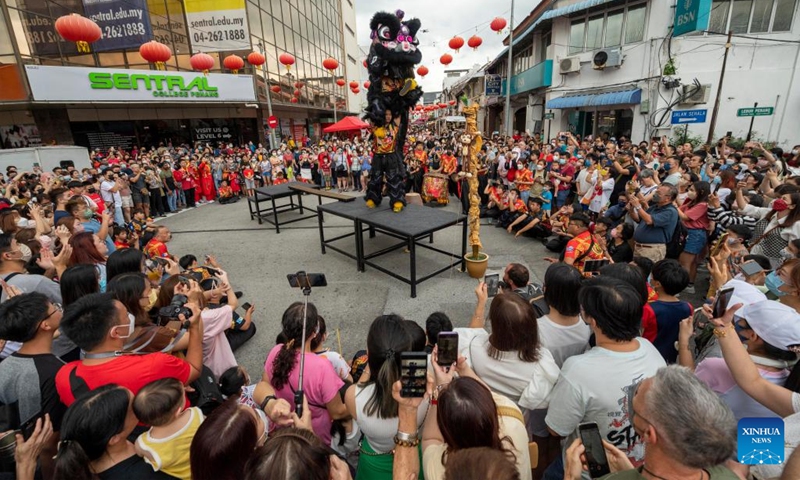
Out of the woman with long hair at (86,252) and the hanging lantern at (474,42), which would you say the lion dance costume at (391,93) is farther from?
the hanging lantern at (474,42)

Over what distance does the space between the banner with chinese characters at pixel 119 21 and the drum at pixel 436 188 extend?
1305cm

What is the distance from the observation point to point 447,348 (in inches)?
67.4

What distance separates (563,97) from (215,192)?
47.7 feet

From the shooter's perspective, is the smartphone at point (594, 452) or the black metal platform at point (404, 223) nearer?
the smartphone at point (594, 452)

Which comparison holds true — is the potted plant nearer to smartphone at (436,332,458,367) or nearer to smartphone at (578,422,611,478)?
smartphone at (436,332,458,367)

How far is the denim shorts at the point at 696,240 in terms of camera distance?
184 inches

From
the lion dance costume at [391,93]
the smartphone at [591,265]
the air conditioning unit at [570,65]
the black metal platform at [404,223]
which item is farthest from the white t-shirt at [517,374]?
the air conditioning unit at [570,65]

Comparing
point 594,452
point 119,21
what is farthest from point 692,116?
point 119,21

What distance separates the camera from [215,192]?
12453 millimetres

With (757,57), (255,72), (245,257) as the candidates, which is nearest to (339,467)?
(245,257)

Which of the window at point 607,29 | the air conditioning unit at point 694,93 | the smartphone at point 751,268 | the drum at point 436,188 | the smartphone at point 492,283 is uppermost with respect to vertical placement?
the window at point 607,29

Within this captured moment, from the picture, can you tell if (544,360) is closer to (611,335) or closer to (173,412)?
(611,335)

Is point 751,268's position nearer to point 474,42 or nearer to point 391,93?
point 391,93

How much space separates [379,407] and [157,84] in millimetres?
17265
